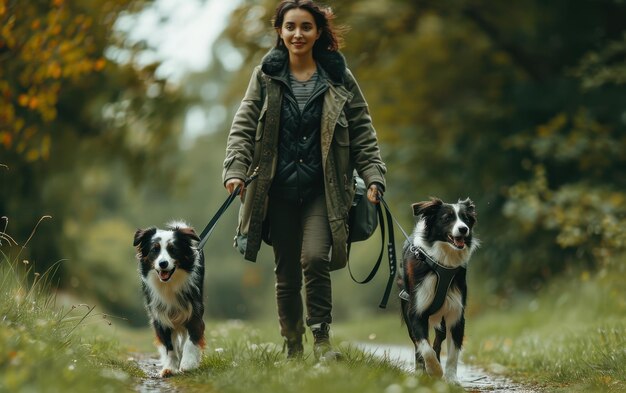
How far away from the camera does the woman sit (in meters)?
5.96

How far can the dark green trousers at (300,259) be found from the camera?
19.6 feet

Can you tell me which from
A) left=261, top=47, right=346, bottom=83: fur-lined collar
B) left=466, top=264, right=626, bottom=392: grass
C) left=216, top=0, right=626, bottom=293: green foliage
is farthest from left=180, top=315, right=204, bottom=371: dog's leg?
left=216, top=0, right=626, bottom=293: green foliage

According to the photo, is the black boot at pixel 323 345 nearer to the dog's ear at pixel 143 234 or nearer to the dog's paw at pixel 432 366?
the dog's paw at pixel 432 366

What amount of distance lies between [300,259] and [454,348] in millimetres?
1321

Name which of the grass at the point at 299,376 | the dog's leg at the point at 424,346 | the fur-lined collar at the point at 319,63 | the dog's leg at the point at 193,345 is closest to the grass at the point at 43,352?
the dog's leg at the point at 193,345

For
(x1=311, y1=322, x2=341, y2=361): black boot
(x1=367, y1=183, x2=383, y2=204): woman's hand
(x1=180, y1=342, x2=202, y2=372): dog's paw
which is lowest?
(x1=180, y1=342, x2=202, y2=372): dog's paw

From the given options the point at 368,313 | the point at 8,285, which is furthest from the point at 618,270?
the point at 368,313

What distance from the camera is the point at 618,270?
10188 millimetres

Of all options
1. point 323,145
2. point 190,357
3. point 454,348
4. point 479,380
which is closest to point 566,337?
point 479,380

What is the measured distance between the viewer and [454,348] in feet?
19.8

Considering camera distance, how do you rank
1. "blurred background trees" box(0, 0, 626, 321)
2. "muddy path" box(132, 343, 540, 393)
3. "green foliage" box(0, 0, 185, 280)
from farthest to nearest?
"blurred background trees" box(0, 0, 626, 321), "green foliage" box(0, 0, 185, 280), "muddy path" box(132, 343, 540, 393)

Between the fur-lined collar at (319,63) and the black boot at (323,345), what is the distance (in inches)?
72.6

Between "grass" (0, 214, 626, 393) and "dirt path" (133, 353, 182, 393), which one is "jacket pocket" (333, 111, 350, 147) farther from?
"dirt path" (133, 353, 182, 393)

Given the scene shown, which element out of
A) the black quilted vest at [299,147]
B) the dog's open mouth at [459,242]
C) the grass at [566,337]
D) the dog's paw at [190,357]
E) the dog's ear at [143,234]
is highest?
the black quilted vest at [299,147]
